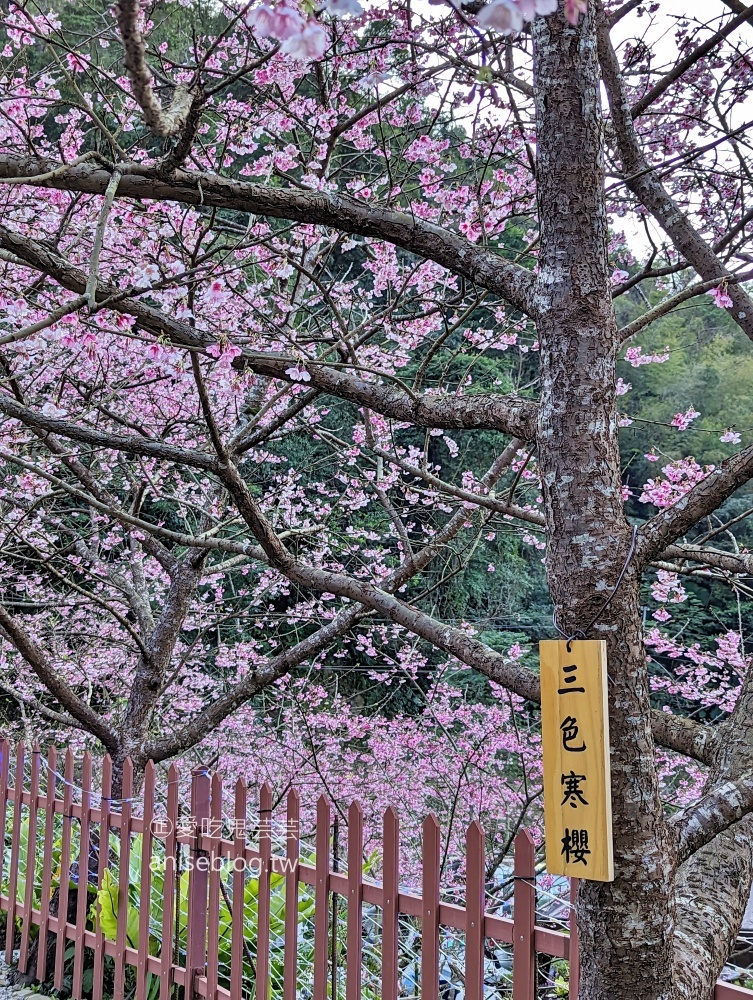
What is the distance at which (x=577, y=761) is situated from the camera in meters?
1.37

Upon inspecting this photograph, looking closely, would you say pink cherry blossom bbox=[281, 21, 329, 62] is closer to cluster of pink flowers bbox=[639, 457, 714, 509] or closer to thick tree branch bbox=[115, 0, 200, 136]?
thick tree branch bbox=[115, 0, 200, 136]

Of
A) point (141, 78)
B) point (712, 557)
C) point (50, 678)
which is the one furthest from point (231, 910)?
point (141, 78)

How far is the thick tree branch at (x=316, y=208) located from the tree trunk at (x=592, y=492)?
0.22 m

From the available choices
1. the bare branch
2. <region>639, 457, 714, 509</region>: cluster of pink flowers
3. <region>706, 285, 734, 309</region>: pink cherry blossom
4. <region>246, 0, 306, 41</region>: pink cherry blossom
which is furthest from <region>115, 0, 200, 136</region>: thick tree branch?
<region>639, 457, 714, 509</region>: cluster of pink flowers

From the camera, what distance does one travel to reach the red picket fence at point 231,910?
1874 millimetres

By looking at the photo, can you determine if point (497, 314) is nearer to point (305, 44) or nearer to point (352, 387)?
point (352, 387)

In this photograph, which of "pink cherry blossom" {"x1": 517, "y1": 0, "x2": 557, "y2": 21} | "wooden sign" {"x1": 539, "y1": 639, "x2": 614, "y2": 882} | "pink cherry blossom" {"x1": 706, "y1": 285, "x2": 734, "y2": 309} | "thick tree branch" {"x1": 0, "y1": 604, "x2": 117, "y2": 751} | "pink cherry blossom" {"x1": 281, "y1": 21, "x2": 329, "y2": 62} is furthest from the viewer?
"thick tree branch" {"x1": 0, "y1": 604, "x2": 117, "y2": 751}

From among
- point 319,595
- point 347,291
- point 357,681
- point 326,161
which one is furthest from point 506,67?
point 357,681

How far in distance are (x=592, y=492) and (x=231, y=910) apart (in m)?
1.92

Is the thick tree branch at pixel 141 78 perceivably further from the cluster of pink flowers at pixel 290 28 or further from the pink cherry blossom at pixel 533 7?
the pink cherry blossom at pixel 533 7

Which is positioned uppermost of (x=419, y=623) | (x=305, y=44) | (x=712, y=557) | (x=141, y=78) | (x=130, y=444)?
(x=141, y=78)

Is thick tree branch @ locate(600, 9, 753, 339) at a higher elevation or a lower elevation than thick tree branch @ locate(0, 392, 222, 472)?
higher

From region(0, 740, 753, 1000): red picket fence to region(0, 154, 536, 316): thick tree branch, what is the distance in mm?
1229

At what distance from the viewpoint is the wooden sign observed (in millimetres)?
1335
